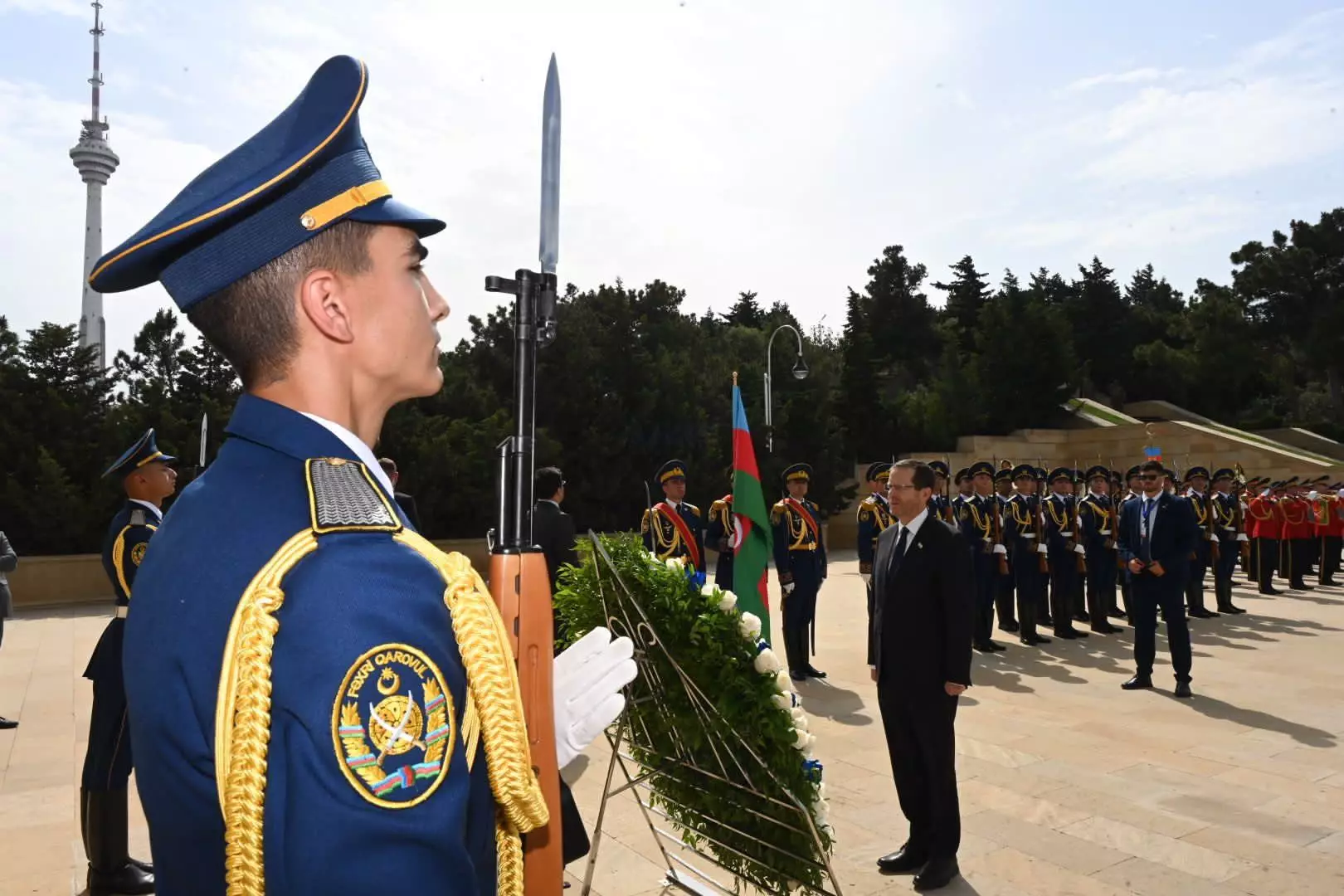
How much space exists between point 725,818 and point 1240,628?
12061 mm

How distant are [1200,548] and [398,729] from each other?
48.3 feet

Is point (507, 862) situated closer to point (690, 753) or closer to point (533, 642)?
point (533, 642)

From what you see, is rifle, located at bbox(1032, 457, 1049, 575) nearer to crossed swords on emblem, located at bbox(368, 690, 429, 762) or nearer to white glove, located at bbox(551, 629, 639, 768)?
white glove, located at bbox(551, 629, 639, 768)

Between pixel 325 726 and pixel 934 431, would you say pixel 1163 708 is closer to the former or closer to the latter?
pixel 325 726

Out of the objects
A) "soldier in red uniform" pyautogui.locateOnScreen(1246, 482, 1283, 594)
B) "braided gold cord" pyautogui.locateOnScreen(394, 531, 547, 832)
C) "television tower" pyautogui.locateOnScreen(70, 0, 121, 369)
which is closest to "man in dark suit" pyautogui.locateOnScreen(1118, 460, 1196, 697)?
"braided gold cord" pyautogui.locateOnScreen(394, 531, 547, 832)

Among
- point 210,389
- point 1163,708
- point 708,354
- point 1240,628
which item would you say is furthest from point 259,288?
point 708,354

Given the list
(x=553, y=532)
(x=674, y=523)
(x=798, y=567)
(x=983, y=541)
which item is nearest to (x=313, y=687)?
(x=553, y=532)

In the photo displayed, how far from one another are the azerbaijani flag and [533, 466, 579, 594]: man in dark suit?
6.44 ft

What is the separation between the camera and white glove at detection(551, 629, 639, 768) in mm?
1947

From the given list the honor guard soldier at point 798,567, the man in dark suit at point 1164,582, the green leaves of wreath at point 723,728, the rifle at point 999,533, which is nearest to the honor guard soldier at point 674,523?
the honor guard soldier at point 798,567

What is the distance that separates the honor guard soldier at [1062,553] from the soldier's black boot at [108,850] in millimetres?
10418

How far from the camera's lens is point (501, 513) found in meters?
1.73

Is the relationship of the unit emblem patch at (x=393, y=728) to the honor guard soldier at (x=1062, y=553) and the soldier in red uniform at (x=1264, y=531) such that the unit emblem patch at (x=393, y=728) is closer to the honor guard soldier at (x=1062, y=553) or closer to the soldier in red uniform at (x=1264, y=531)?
the honor guard soldier at (x=1062, y=553)

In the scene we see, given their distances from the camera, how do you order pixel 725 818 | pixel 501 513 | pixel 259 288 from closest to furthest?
pixel 259 288 < pixel 501 513 < pixel 725 818
